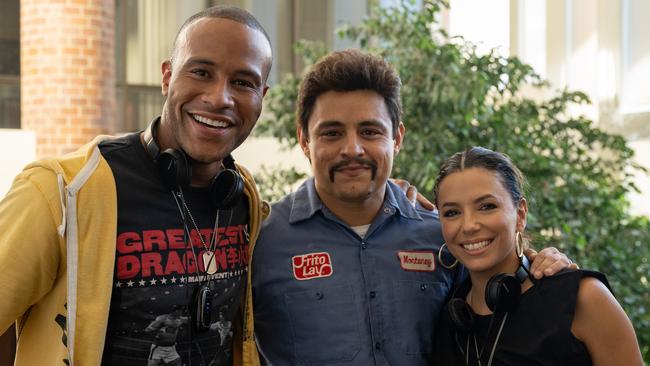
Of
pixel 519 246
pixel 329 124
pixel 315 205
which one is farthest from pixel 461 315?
pixel 329 124

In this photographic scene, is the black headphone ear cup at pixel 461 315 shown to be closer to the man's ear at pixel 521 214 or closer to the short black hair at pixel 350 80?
the man's ear at pixel 521 214

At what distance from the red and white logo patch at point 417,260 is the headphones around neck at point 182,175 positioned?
712 millimetres

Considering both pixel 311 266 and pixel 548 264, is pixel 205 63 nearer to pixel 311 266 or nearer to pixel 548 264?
pixel 311 266

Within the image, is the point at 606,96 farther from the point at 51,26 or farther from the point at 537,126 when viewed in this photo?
the point at 51,26

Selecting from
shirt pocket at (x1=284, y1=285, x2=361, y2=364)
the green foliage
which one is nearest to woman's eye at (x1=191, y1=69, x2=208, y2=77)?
shirt pocket at (x1=284, y1=285, x2=361, y2=364)

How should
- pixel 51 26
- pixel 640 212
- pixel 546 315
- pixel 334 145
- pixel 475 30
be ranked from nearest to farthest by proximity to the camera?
pixel 546 315, pixel 334 145, pixel 51 26, pixel 640 212, pixel 475 30

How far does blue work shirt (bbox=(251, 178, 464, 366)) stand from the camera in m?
3.02

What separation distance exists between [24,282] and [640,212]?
24.9ft

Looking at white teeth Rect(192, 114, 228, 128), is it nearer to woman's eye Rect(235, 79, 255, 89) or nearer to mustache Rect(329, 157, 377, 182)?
woman's eye Rect(235, 79, 255, 89)

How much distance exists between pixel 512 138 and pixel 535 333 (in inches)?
127

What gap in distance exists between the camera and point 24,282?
7.61ft

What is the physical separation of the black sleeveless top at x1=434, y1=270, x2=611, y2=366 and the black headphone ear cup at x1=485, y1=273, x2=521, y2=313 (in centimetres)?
3

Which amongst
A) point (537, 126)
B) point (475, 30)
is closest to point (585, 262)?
point (537, 126)

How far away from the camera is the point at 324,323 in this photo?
9.96 ft
